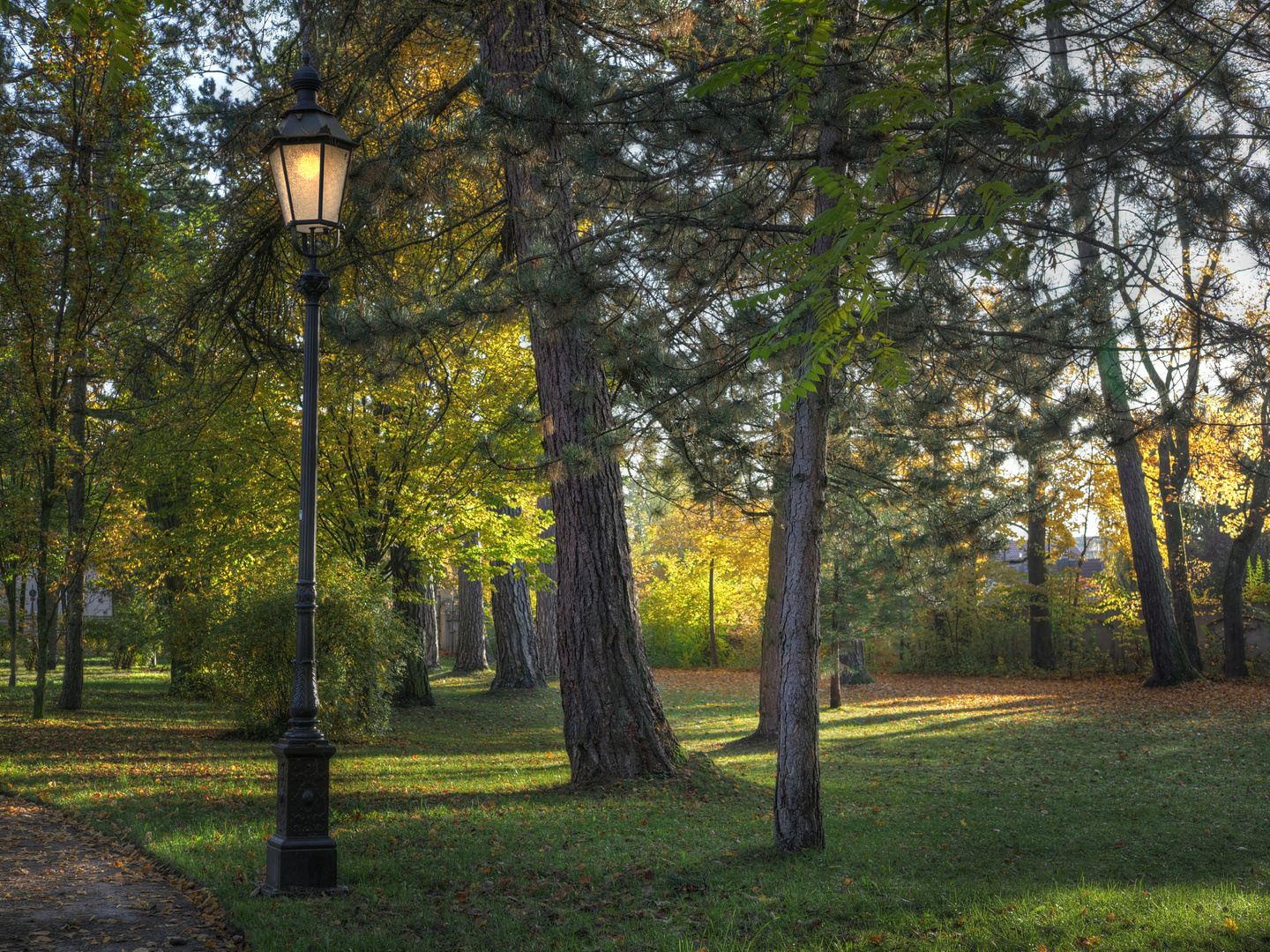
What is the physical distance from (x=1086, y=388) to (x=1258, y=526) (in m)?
12.9

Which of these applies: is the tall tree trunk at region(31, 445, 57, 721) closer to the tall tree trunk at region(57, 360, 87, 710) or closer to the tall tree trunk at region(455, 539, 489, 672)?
the tall tree trunk at region(57, 360, 87, 710)

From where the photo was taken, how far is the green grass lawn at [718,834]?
14.8 ft

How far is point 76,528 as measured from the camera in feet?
38.5

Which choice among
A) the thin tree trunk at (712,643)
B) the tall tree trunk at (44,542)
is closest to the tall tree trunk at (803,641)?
the tall tree trunk at (44,542)

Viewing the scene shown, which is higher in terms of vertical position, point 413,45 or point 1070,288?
point 413,45

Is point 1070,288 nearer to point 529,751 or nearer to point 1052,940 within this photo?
point 1052,940

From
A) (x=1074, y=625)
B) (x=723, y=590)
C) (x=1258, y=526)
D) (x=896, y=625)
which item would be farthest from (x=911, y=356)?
(x=723, y=590)

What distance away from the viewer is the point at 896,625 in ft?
57.7

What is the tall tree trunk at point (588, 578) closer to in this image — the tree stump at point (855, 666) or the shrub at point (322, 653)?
the shrub at point (322, 653)

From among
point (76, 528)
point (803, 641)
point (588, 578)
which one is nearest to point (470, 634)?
point (76, 528)

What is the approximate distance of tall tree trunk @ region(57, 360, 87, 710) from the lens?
37.5ft

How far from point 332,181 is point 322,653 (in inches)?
259

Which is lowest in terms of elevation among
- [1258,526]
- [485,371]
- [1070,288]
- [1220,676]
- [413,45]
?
[1220,676]

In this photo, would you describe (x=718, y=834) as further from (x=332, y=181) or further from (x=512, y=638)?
(x=512, y=638)
